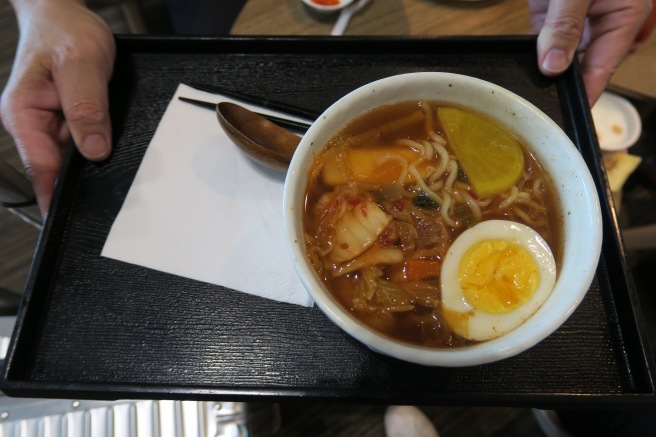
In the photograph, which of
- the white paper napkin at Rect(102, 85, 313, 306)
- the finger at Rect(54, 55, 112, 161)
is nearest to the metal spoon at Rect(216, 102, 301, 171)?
the white paper napkin at Rect(102, 85, 313, 306)

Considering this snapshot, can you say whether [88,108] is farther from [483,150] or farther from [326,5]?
[483,150]

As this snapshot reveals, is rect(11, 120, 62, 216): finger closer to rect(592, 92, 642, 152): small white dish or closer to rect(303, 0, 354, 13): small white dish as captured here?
rect(303, 0, 354, 13): small white dish

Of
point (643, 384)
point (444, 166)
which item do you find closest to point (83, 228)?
point (444, 166)

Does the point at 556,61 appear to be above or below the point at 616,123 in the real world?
below

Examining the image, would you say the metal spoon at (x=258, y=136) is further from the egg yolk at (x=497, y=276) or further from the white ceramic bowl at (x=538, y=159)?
the egg yolk at (x=497, y=276)

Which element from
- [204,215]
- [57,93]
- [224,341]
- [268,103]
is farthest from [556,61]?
[57,93]

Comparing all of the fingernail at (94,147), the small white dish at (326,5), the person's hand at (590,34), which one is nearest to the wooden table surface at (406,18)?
the small white dish at (326,5)
